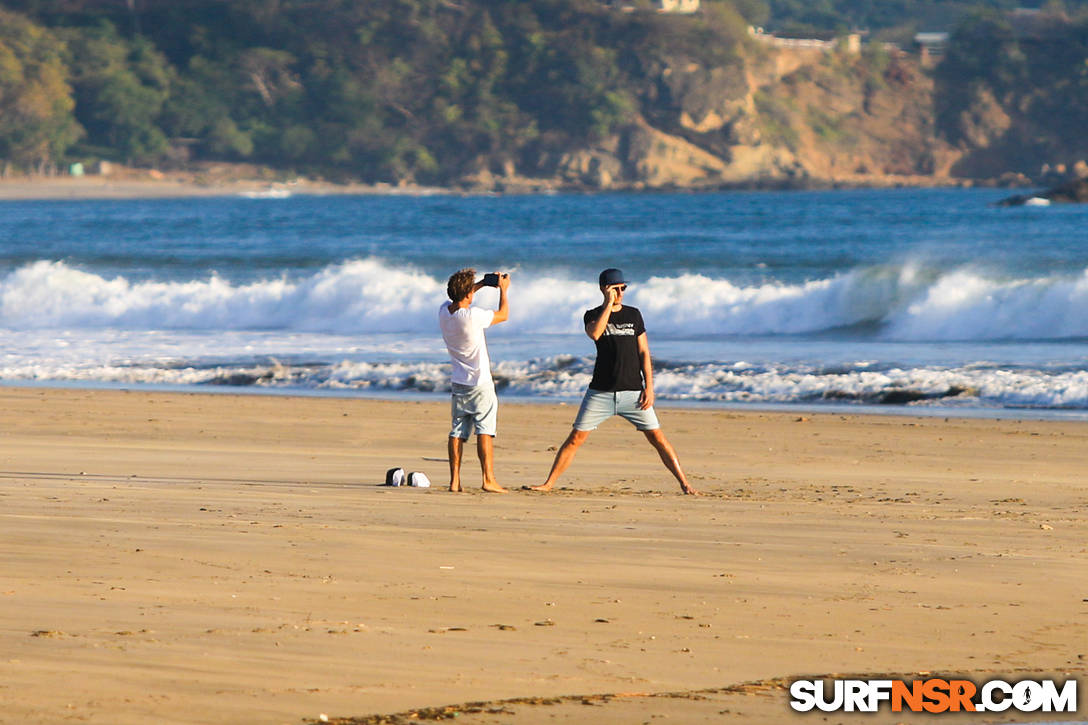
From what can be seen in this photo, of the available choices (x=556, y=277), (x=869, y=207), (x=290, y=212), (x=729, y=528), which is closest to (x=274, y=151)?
(x=290, y=212)

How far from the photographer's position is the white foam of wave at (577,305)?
24.2 meters

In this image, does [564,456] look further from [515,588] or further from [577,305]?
[577,305]

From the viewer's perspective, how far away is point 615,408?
8.34m

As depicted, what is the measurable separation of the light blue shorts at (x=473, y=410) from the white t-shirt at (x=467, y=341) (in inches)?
1.9

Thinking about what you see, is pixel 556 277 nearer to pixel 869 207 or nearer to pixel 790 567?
pixel 790 567

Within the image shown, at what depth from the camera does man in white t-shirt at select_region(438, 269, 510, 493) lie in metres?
8.16

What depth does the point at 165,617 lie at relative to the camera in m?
4.92

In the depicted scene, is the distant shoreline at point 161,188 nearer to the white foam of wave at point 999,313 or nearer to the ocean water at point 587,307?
the ocean water at point 587,307

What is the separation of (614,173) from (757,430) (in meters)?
127

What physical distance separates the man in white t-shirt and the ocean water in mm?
6935

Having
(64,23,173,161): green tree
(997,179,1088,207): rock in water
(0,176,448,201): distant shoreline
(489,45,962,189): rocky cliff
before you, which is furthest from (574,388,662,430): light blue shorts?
(64,23,173,161): green tree

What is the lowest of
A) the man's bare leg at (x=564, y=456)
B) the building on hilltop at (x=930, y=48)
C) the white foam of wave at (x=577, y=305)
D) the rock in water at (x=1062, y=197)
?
the man's bare leg at (x=564, y=456)

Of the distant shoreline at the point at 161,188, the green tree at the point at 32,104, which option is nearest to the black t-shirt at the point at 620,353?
the distant shoreline at the point at 161,188

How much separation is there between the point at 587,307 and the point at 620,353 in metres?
17.8
